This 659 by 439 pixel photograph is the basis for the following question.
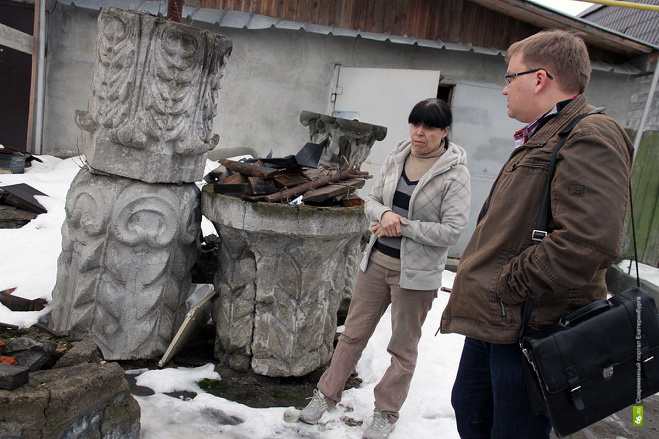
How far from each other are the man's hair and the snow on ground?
184cm

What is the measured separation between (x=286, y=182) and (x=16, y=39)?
5059 mm

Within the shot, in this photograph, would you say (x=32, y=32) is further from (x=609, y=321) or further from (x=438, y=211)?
(x=609, y=321)

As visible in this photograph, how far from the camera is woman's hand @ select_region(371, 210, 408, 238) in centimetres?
235

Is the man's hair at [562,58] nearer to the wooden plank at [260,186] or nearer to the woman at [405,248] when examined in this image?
the woman at [405,248]

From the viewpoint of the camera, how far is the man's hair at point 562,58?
60.9 inches

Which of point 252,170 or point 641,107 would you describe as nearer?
point 252,170

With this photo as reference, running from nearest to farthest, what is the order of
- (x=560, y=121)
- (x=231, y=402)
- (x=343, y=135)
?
(x=560, y=121), (x=231, y=402), (x=343, y=135)

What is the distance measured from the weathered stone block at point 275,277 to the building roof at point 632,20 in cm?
625

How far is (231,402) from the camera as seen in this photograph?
2666 millimetres

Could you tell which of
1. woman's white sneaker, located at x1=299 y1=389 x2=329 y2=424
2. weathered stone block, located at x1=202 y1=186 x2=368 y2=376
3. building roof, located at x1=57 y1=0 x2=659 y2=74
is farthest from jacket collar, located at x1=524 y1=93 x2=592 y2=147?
building roof, located at x1=57 y1=0 x2=659 y2=74

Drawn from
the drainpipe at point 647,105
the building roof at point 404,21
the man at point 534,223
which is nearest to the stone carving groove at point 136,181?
the man at point 534,223

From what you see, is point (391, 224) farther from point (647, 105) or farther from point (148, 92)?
point (647, 105)

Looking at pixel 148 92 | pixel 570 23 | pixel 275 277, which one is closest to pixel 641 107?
pixel 570 23

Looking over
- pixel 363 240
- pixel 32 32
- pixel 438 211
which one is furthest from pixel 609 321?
pixel 32 32
